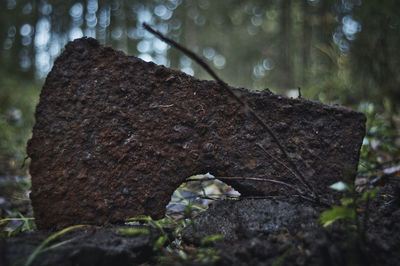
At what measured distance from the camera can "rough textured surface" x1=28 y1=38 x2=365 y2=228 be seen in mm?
1316

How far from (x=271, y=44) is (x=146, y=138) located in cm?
983

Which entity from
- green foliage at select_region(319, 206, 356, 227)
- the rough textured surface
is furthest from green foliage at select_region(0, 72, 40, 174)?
green foliage at select_region(319, 206, 356, 227)

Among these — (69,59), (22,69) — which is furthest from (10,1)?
(69,59)

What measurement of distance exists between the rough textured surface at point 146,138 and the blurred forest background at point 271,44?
148 centimetres

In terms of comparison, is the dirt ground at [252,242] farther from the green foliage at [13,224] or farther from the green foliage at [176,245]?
the green foliage at [13,224]

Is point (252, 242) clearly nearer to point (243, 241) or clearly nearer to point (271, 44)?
point (243, 241)

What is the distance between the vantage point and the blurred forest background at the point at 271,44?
12.5 feet

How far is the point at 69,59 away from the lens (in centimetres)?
139

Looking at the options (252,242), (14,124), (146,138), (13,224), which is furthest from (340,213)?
(14,124)

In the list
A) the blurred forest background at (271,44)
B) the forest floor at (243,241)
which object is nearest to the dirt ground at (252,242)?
the forest floor at (243,241)

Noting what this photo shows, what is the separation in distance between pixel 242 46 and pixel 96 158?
43.6ft

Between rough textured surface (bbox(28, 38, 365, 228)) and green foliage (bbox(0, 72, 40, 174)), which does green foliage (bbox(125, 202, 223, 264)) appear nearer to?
rough textured surface (bbox(28, 38, 365, 228))

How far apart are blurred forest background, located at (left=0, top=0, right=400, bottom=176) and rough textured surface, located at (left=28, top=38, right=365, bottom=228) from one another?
1.48m

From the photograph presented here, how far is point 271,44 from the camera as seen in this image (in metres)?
10.0
